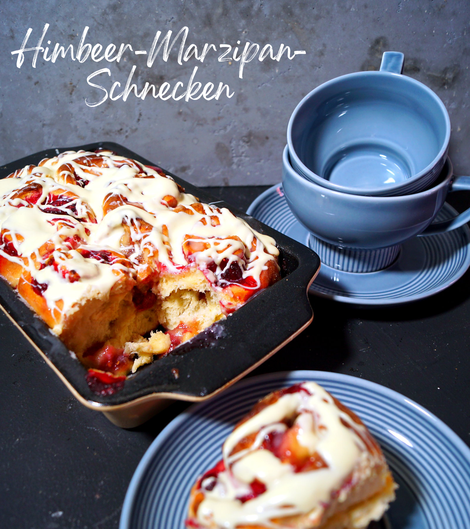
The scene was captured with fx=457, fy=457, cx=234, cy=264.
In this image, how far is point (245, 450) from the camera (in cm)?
75

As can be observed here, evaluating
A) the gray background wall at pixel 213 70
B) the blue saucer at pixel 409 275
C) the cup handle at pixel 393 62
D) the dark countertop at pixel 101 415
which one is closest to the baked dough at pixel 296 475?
the dark countertop at pixel 101 415

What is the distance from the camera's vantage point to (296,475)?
0.69 metres

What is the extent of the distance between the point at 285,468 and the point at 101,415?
1.82 feet

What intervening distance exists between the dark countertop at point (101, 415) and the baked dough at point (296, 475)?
1.02 feet

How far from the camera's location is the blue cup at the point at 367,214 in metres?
1.13

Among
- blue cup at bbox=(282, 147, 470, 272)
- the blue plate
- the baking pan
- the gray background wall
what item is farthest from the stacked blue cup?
the blue plate

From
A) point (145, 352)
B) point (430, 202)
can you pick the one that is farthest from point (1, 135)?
point (430, 202)

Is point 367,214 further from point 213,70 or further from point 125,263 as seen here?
point 213,70

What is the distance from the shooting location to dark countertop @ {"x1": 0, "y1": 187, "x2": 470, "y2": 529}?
0.93 m

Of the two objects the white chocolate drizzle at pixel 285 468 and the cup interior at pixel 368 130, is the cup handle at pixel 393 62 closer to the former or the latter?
A: the cup interior at pixel 368 130

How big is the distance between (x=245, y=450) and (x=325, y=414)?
15 centimetres

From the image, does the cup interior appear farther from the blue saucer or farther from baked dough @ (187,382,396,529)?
baked dough @ (187,382,396,529)

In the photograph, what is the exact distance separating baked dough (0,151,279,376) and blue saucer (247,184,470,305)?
0.84ft

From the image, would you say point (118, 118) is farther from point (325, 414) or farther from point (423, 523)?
point (423, 523)
